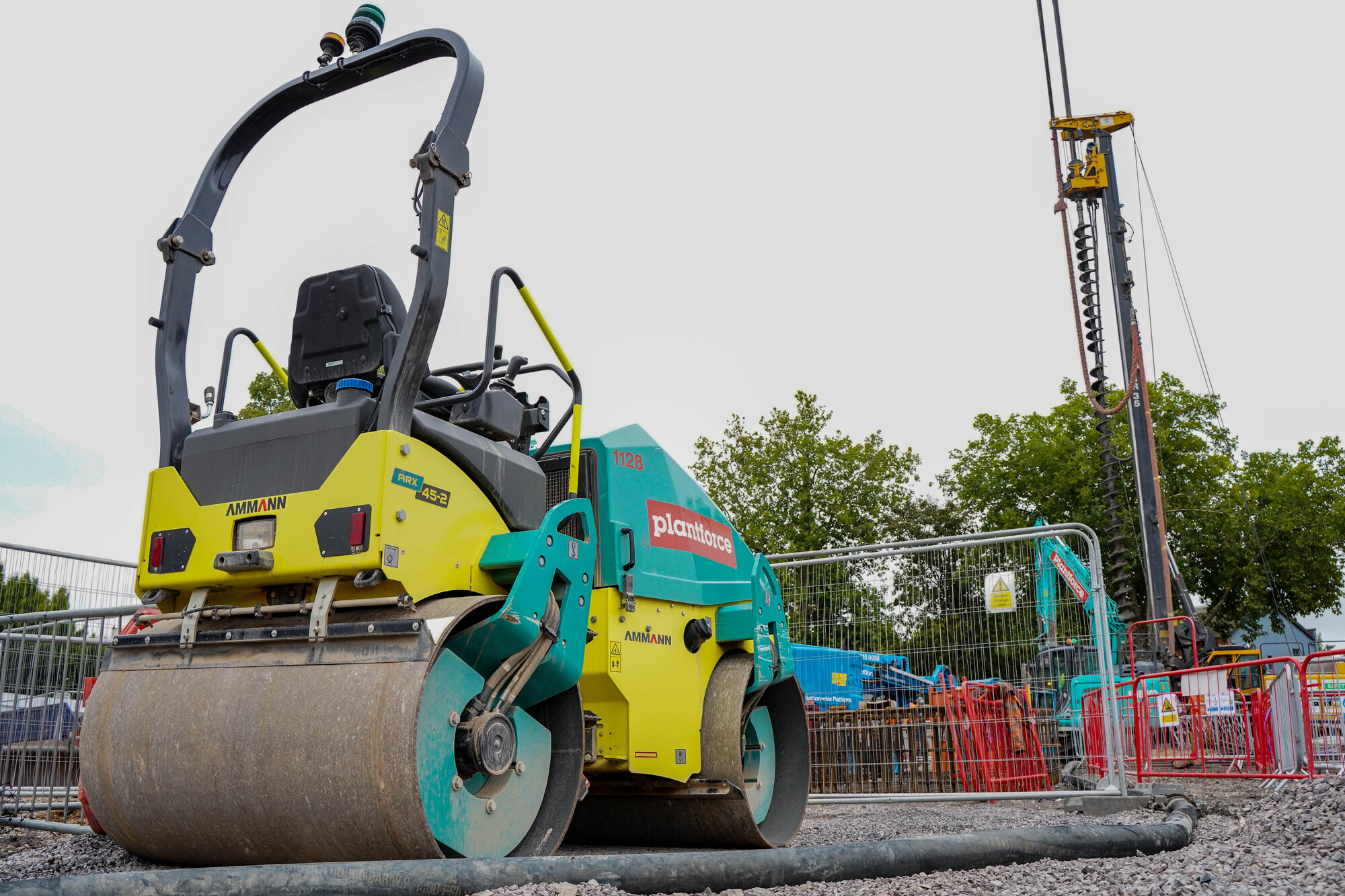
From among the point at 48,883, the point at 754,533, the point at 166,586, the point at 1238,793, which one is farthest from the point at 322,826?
the point at 754,533

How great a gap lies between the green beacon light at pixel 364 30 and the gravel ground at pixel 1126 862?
3689 mm

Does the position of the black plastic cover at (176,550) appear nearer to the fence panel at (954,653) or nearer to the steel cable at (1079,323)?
the fence panel at (954,653)

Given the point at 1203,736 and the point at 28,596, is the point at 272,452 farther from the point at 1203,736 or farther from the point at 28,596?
the point at 1203,736

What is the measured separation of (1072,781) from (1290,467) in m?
36.7

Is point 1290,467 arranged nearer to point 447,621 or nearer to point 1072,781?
point 1072,781

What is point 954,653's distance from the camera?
9758 mm

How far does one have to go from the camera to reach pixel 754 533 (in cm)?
3400

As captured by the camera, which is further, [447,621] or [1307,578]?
[1307,578]

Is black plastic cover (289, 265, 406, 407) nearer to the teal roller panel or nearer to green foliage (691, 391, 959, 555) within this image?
the teal roller panel

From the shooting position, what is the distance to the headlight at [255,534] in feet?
14.6

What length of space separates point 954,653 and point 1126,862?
4.75 metres

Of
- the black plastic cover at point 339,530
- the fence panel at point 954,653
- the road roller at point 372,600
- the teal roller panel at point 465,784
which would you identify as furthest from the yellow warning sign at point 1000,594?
the black plastic cover at point 339,530

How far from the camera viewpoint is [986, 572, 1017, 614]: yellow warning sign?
9445 millimetres

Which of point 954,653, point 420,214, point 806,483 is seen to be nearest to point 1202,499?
point 806,483
